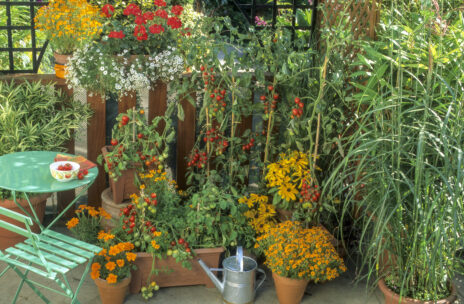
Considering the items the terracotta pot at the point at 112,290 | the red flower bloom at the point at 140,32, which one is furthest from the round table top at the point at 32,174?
the red flower bloom at the point at 140,32

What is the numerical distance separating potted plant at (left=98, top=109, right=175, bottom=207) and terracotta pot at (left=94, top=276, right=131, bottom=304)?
0.69 metres

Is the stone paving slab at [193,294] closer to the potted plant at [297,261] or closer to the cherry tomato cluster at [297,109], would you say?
the potted plant at [297,261]

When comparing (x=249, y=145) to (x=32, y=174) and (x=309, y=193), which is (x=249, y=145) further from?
(x=32, y=174)

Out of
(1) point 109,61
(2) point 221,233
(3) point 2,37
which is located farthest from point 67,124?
(3) point 2,37

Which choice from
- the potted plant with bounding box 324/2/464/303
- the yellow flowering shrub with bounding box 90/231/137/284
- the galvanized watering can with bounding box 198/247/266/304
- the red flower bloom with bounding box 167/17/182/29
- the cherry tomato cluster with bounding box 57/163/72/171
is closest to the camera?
the potted plant with bounding box 324/2/464/303

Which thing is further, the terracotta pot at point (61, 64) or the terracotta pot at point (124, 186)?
the terracotta pot at point (61, 64)

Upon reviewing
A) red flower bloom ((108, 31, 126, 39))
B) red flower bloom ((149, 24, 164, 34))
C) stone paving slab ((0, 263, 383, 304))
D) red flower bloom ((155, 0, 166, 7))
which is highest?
red flower bloom ((155, 0, 166, 7))

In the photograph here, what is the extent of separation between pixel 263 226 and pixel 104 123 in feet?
4.55

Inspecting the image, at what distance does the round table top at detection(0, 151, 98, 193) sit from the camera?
10.4 feet

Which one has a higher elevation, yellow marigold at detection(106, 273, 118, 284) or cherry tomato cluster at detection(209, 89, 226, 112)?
cherry tomato cluster at detection(209, 89, 226, 112)

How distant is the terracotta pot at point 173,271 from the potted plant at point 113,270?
4.2 inches

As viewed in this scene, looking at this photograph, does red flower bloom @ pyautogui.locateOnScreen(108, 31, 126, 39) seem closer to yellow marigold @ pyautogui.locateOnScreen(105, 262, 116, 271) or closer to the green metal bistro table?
the green metal bistro table

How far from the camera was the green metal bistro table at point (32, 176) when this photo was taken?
317 cm

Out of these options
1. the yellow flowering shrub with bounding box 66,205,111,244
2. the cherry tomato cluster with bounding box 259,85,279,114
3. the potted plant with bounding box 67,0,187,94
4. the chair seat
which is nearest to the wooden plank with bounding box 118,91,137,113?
the potted plant with bounding box 67,0,187,94
